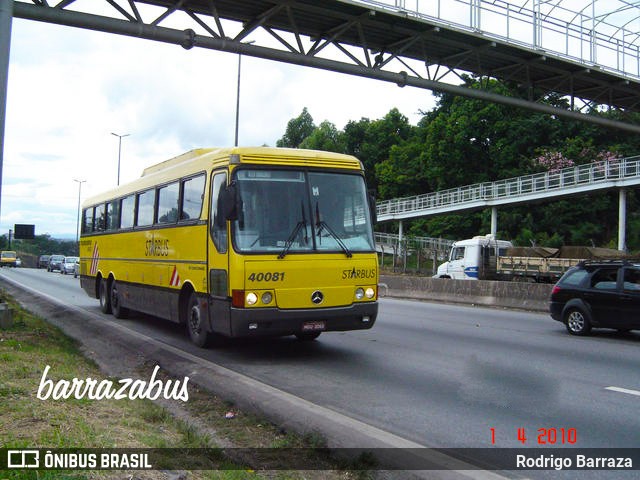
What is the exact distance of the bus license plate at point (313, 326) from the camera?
9.44 m

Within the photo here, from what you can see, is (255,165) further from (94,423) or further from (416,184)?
(416,184)

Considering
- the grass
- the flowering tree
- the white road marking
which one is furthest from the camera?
the flowering tree

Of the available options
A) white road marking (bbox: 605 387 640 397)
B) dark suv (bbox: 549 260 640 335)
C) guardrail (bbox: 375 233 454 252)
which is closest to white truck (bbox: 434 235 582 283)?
guardrail (bbox: 375 233 454 252)

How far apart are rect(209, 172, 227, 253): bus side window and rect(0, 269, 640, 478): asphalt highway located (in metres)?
1.83

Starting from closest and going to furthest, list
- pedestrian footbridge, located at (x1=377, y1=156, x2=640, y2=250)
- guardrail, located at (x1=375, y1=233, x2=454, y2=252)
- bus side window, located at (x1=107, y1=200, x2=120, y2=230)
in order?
1. bus side window, located at (x1=107, y1=200, x2=120, y2=230)
2. guardrail, located at (x1=375, y1=233, x2=454, y2=252)
3. pedestrian footbridge, located at (x1=377, y1=156, x2=640, y2=250)

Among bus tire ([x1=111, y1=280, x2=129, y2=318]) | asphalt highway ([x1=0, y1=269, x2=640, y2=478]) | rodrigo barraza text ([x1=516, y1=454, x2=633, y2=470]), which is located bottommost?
rodrigo barraza text ([x1=516, y1=454, x2=633, y2=470])

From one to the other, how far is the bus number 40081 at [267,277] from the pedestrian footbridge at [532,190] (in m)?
40.1

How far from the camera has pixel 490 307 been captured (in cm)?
2181

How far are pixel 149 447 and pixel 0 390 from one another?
7.27 feet

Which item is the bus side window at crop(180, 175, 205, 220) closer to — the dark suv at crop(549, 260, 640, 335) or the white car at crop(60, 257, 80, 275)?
the dark suv at crop(549, 260, 640, 335)

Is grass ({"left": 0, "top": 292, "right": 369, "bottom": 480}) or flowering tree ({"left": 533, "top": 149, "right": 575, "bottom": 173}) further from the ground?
flowering tree ({"left": 533, "top": 149, "right": 575, "bottom": 173})

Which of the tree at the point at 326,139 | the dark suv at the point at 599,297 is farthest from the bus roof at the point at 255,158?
the tree at the point at 326,139

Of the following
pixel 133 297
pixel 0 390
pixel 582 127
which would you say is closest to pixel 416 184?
pixel 582 127

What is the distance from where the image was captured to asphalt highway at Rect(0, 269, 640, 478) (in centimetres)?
633
